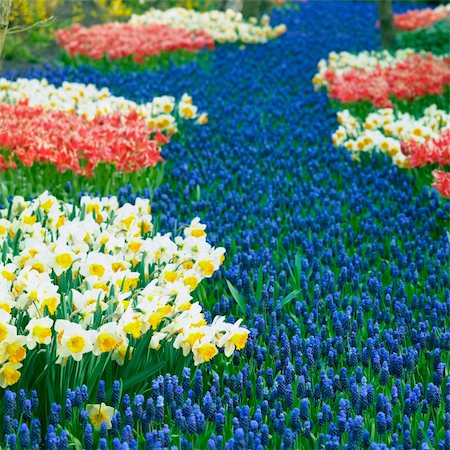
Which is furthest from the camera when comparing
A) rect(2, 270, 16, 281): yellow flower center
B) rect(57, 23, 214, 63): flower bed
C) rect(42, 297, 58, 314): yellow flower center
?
rect(57, 23, 214, 63): flower bed

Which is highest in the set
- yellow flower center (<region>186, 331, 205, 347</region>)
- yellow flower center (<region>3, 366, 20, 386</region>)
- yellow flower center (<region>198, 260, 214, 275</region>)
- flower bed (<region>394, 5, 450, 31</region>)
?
yellow flower center (<region>3, 366, 20, 386</region>)

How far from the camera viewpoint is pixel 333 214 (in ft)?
18.9

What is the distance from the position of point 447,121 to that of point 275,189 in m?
2.03

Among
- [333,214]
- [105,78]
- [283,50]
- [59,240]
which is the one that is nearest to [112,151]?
[333,214]

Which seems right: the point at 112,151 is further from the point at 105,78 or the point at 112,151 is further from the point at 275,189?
the point at 105,78

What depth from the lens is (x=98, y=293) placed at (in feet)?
11.4

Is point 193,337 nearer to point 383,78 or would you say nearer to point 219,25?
point 383,78

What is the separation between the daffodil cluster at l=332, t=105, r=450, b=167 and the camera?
686cm

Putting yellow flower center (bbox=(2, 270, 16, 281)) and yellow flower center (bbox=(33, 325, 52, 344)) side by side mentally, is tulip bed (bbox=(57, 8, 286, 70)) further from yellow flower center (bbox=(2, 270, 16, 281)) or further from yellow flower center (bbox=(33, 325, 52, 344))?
yellow flower center (bbox=(33, 325, 52, 344))

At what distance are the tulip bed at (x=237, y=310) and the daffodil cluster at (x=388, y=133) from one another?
0.03 metres

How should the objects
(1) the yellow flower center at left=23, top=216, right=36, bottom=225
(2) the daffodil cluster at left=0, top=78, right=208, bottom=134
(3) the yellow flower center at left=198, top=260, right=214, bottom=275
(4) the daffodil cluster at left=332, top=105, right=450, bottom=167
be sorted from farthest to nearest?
(2) the daffodil cluster at left=0, top=78, right=208, bottom=134, (4) the daffodil cluster at left=332, top=105, right=450, bottom=167, (1) the yellow flower center at left=23, top=216, right=36, bottom=225, (3) the yellow flower center at left=198, top=260, right=214, bottom=275

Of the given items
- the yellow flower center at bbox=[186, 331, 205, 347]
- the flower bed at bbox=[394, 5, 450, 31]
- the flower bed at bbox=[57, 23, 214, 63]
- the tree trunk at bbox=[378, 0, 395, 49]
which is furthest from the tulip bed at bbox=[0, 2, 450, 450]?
the flower bed at bbox=[394, 5, 450, 31]

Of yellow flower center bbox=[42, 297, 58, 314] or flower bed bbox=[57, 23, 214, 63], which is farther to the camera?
flower bed bbox=[57, 23, 214, 63]

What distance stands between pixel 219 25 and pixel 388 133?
7.54 m
